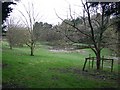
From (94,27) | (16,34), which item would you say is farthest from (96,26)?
(16,34)

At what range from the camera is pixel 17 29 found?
23500 millimetres

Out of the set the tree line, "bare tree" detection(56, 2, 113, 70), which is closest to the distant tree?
the tree line

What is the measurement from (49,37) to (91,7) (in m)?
12.7

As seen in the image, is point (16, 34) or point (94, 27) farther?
point (16, 34)

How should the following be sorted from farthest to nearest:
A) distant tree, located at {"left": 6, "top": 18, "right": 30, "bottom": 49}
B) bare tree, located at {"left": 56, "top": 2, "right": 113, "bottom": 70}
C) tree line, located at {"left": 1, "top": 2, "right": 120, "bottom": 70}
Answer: distant tree, located at {"left": 6, "top": 18, "right": 30, "bottom": 49}
bare tree, located at {"left": 56, "top": 2, "right": 113, "bottom": 70}
tree line, located at {"left": 1, "top": 2, "right": 120, "bottom": 70}

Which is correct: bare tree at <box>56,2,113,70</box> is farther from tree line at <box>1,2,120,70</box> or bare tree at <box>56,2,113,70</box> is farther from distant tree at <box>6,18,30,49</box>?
distant tree at <box>6,18,30,49</box>

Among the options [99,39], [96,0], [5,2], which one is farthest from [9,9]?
[99,39]

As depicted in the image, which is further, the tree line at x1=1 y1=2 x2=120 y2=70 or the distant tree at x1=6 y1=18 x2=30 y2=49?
the distant tree at x1=6 y1=18 x2=30 y2=49

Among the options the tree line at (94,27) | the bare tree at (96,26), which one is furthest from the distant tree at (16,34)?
the bare tree at (96,26)

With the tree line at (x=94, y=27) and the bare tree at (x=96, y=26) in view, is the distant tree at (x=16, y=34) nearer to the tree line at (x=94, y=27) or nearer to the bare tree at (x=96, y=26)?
the tree line at (x=94, y=27)

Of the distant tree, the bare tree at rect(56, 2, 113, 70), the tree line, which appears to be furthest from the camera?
the distant tree

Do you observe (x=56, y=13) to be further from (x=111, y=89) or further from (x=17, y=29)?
(x=17, y=29)

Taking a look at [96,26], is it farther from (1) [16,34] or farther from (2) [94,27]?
(1) [16,34]

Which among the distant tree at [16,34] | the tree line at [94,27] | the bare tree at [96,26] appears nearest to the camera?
the tree line at [94,27]
